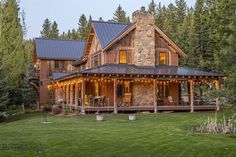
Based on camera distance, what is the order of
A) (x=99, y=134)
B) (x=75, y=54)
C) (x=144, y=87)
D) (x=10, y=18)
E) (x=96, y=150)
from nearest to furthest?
1. (x=96, y=150)
2. (x=99, y=134)
3. (x=10, y=18)
4. (x=144, y=87)
5. (x=75, y=54)

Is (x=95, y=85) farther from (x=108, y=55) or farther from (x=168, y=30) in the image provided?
(x=168, y=30)

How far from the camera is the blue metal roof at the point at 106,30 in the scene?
32.2m

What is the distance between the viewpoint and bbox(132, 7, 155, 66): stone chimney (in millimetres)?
31469

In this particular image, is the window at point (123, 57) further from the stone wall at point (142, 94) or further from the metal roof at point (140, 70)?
the stone wall at point (142, 94)

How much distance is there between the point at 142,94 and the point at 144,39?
193 inches

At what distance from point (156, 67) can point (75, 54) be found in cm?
1786

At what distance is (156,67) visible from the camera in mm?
31906

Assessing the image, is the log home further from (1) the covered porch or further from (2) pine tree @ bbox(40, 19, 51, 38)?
(2) pine tree @ bbox(40, 19, 51, 38)

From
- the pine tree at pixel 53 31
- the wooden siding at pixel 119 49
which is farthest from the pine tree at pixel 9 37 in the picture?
the pine tree at pixel 53 31

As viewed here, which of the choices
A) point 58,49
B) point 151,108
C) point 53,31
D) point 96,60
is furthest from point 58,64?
point 53,31

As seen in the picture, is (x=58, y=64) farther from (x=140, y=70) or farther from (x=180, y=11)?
(x=180, y=11)

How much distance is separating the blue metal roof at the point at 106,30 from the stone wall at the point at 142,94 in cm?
466

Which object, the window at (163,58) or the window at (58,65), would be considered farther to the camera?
the window at (58,65)

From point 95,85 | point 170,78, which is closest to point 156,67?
point 170,78
